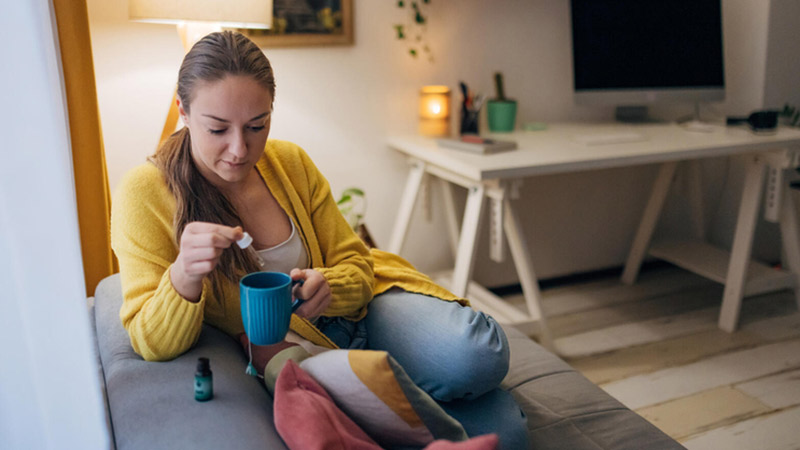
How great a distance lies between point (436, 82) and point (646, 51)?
30.6 inches

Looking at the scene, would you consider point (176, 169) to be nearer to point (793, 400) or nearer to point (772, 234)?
point (793, 400)

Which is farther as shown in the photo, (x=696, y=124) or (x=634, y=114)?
(x=634, y=114)

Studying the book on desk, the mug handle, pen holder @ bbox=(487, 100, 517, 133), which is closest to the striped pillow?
the mug handle

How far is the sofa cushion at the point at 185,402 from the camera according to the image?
900mm

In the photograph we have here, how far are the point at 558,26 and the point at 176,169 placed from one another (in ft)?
5.92

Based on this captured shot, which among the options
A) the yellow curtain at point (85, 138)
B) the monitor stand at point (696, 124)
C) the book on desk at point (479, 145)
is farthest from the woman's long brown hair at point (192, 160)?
the monitor stand at point (696, 124)

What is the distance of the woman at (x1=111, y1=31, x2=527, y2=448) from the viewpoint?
1.06 meters

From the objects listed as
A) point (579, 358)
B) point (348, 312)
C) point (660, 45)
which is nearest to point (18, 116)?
point (348, 312)

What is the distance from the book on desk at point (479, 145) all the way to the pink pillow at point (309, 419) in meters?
1.19

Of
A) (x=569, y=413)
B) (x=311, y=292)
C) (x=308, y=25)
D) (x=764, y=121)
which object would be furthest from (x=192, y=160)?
(x=764, y=121)

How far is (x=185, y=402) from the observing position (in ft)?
3.18

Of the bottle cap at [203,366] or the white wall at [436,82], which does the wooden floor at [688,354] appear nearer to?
the white wall at [436,82]

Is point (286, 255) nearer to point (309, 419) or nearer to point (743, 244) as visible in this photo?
point (309, 419)

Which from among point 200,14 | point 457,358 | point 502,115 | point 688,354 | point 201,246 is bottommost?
point 688,354
